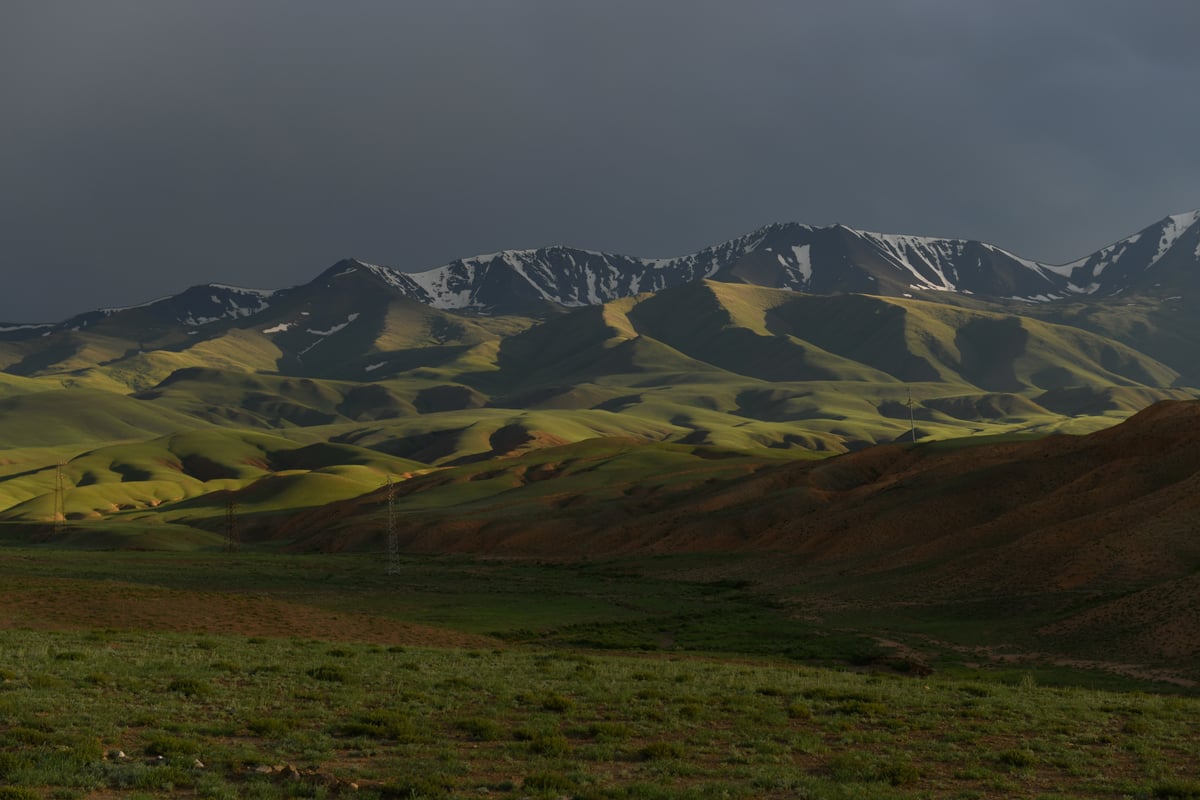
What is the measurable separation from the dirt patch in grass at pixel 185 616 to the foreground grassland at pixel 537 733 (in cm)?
1465

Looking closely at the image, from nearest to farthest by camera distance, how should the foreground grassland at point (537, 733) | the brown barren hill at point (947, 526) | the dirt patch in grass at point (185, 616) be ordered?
1. the foreground grassland at point (537, 733)
2. the dirt patch in grass at point (185, 616)
3. the brown barren hill at point (947, 526)

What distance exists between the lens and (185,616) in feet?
181

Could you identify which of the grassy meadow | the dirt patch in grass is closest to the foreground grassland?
the grassy meadow

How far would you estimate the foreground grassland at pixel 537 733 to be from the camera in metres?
20.0

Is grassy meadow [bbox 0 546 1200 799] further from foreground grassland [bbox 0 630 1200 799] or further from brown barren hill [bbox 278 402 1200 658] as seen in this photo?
brown barren hill [bbox 278 402 1200 658]

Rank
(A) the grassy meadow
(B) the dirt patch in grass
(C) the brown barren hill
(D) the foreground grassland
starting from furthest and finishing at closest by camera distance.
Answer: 1. (C) the brown barren hill
2. (B) the dirt patch in grass
3. (A) the grassy meadow
4. (D) the foreground grassland

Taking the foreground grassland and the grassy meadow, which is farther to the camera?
the grassy meadow

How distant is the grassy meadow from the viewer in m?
20.2

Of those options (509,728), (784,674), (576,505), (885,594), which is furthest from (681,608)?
(576,505)

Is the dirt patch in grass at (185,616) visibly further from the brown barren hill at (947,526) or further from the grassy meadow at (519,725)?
the brown barren hill at (947,526)

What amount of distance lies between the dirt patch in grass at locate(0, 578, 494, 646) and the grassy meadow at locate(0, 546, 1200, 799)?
49 cm

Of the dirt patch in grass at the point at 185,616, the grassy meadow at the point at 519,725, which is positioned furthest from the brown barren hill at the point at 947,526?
the dirt patch in grass at the point at 185,616

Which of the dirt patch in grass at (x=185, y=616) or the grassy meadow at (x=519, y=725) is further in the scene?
the dirt patch in grass at (x=185, y=616)

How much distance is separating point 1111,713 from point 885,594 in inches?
2004
